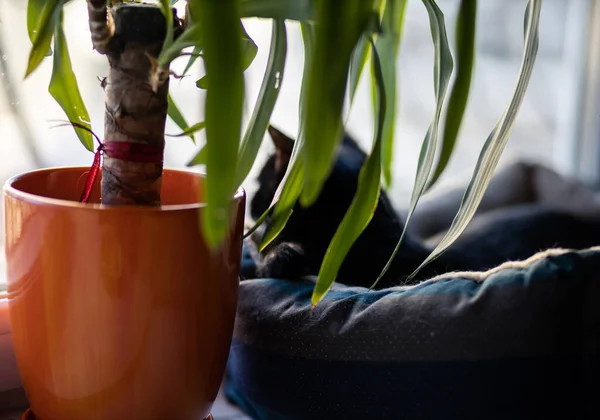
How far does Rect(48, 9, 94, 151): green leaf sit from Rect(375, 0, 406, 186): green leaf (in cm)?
30

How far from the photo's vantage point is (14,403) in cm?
78

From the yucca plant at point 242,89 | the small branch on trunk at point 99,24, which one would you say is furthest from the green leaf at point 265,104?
the small branch on trunk at point 99,24

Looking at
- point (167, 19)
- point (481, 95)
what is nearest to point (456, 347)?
point (167, 19)

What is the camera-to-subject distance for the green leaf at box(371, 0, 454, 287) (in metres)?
0.57

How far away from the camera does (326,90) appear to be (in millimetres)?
397

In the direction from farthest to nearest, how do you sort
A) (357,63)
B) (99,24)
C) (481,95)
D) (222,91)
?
(481,95) < (357,63) < (99,24) < (222,91)

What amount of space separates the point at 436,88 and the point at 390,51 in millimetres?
65

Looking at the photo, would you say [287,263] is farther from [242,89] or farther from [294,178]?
[242,89]

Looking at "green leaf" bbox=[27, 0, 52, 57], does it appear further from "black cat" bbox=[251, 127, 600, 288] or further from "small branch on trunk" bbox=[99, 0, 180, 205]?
"black cat" bbox=[251, 127, 600, 288]

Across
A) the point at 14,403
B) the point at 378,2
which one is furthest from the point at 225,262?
the point at 14,403

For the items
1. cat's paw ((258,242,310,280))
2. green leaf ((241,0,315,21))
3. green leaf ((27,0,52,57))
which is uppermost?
green leaf ((27,0,52,57))

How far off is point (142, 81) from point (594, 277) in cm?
43

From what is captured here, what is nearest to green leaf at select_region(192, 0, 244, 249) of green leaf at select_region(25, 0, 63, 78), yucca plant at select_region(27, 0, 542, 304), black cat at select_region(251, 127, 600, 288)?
yucca plant at select_region(27, 0, 542, 304)

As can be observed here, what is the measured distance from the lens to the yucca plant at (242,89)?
386 millimetres
